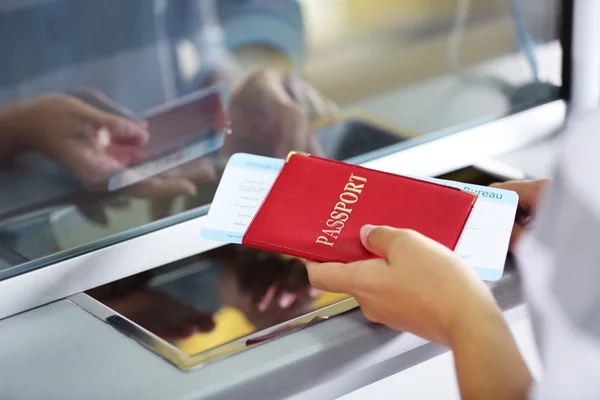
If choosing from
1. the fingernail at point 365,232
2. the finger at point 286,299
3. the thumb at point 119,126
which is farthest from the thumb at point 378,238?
the thumb at point 119,126

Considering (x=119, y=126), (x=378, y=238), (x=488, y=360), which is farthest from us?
(x=119, y=126)

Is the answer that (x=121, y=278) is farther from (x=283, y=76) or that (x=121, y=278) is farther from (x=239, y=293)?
(x=283, y=76)

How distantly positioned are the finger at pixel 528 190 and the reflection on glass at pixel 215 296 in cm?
17

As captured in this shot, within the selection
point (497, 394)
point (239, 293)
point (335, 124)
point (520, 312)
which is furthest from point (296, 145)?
point (497, 394)

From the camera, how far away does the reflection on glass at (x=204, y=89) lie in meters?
0.61

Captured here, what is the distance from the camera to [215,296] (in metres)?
0.67

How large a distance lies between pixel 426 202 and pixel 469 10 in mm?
305

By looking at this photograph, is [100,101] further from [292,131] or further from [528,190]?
[528,190]

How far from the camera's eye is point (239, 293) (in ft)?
2.19

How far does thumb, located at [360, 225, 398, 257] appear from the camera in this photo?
55 cm

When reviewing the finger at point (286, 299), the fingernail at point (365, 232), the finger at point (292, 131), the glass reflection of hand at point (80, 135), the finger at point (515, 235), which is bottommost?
the finger at point (286, 299)

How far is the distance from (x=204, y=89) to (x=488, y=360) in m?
0.36

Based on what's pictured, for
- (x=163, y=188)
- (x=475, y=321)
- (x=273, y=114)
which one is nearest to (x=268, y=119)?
(x=273, y=114)

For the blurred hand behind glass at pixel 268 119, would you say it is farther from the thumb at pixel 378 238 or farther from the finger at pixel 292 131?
the thumb at pixel 378 238
